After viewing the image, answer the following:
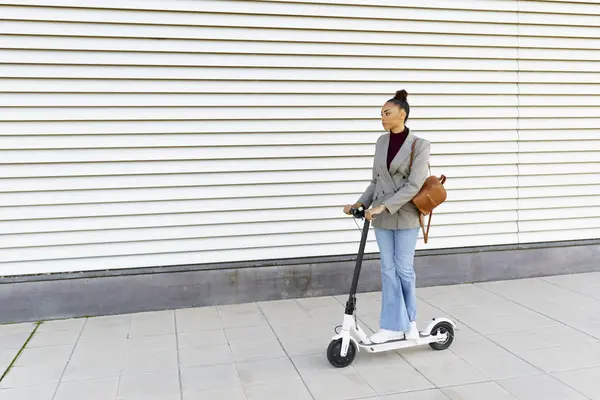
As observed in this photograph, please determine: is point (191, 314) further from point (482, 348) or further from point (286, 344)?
point (482, 348)

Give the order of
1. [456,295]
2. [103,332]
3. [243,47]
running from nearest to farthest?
[103,332], [243,47], [456,295]

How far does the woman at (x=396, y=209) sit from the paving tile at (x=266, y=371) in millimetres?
651

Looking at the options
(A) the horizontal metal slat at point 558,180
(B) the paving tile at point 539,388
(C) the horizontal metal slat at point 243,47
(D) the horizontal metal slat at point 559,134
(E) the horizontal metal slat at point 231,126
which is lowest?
(B) the paving tile at point 539,388

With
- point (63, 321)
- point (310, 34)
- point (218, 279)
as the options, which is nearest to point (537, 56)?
point (310, 34)

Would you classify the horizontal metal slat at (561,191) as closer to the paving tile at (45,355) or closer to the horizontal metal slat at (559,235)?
the horizontal metal slat at (559,235)

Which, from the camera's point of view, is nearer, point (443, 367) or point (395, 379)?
point (395, 379)

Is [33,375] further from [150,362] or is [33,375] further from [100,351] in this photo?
[150,362]

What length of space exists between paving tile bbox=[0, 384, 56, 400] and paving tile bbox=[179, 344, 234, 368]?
2.91 ft

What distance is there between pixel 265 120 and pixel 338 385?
2.69 m

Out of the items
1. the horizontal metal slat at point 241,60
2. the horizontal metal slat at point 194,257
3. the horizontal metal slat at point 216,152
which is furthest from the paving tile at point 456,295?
the horizontal metal slat at point 241,60

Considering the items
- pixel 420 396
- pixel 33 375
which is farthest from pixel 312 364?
pixel 33 375

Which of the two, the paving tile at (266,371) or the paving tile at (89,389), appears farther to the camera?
the paving tile at (266,371)

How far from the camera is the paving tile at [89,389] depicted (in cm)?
391

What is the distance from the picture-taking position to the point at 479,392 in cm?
384
